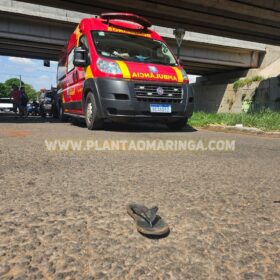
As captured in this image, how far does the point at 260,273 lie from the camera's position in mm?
1161

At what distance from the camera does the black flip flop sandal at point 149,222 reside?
1436 mm

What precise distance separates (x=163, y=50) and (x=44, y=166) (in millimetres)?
5505

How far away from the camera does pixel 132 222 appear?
1586 millimetres

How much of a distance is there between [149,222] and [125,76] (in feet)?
17.4

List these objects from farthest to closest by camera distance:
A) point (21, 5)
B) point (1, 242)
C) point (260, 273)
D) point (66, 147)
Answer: point (21, 5), point (66, 147), point (1, 242), point (260, 273)

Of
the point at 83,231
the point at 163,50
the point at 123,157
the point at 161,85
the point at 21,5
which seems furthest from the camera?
the point at 21,5

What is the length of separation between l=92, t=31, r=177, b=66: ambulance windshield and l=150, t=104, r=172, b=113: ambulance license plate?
1.00 m

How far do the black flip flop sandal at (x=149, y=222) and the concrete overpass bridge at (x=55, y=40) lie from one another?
1907cm

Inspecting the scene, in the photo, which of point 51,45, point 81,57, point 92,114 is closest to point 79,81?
point 81,57

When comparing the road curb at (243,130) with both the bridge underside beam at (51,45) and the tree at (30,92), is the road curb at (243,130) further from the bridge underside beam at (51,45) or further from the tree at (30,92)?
the tree at (30,92)

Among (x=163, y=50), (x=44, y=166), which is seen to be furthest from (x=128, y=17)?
(x=44, y=166)

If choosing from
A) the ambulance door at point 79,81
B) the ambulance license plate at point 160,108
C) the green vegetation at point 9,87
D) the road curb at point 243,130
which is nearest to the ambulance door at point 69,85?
Answer: the ambulance door at point 79,81

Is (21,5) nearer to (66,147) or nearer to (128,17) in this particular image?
(128,17)

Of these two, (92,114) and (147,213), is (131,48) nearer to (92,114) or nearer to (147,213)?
(92,114)
